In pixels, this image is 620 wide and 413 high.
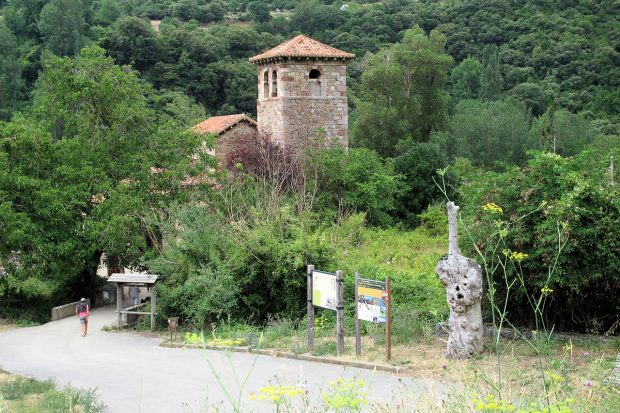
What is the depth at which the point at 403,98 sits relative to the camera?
157ft

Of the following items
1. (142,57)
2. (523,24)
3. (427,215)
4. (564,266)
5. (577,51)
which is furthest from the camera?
(523,24)

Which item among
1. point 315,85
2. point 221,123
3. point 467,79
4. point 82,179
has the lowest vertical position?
point 82,179

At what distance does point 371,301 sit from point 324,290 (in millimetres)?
1194

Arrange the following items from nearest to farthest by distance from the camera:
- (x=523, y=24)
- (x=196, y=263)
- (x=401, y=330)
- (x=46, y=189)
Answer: (x=401, y=330) → (x=196, y=263) → (x=46, y=189) → (x=523, y=24)

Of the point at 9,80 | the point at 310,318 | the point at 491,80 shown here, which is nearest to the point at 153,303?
the point at 310,318

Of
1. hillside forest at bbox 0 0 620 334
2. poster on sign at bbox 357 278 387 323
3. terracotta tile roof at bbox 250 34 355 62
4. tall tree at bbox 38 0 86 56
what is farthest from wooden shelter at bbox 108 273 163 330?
tall tree at bbox 38 0 86 56

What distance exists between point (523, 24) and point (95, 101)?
62.9 meters

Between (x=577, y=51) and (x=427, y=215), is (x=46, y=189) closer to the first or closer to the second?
(x=427, y=215)

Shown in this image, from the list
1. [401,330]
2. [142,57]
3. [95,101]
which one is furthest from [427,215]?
[142,57]

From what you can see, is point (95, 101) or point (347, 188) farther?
point (347, 188)

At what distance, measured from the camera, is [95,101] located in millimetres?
26156

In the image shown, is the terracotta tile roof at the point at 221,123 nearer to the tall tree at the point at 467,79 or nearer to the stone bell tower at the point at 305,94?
the stone bell tower at the point at 305,94

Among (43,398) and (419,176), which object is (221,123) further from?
(43,398)

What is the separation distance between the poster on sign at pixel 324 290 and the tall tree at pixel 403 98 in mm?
31438
